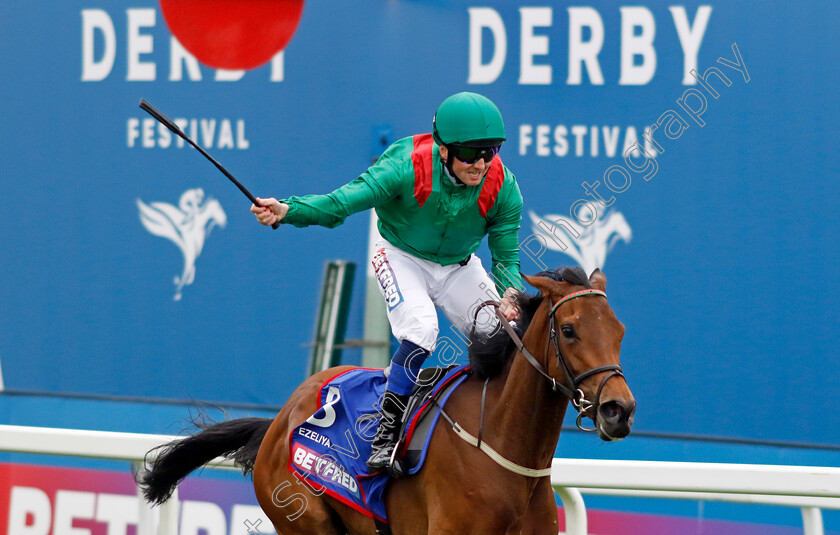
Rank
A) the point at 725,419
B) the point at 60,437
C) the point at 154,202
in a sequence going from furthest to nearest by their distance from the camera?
the point at 154,202 → the point at 725,419 → the point at 60,437

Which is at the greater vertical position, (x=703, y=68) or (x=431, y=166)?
(x=703, y=68)

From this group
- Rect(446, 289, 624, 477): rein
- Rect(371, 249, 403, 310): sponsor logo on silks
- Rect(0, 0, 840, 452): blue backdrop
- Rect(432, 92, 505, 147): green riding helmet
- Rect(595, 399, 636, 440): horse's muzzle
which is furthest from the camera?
Rect(0, 0, 840, 452): blue backdrop

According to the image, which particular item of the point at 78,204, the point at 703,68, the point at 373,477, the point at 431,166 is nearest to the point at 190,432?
the point at 373,477

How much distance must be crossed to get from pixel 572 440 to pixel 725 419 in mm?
731

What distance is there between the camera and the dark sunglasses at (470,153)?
3.36m

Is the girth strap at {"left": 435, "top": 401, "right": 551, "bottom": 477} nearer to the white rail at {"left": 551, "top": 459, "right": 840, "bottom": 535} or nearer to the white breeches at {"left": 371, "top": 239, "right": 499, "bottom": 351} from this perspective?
the white breeches at {"left": 371, "top": 239, "right": 499, "bottom": 351}

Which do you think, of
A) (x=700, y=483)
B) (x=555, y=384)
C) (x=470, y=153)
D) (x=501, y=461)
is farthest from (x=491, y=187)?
(x=700, y=483)

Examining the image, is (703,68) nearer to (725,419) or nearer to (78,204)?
(725,419)

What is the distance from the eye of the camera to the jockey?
11.0ft

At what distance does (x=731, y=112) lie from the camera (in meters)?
4.78

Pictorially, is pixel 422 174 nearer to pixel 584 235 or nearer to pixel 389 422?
pixel 389 422

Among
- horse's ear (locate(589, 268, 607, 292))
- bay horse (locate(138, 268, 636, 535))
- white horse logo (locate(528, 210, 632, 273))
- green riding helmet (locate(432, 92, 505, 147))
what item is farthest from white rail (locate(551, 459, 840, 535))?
white horse logo (locate(528, 210, 632, 273))

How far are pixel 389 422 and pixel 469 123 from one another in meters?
1.05

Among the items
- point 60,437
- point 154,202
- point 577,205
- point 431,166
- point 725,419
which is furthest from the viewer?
point 154,202
